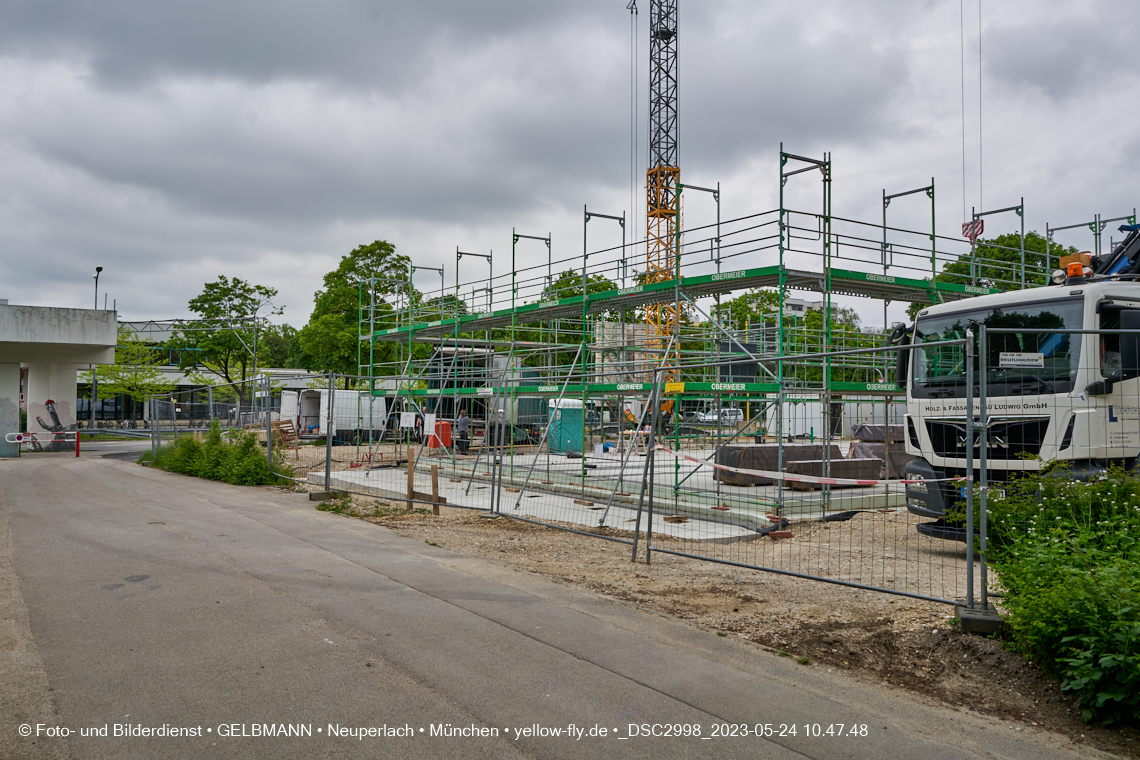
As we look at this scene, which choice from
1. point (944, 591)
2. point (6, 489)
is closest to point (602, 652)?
point (944, 591)

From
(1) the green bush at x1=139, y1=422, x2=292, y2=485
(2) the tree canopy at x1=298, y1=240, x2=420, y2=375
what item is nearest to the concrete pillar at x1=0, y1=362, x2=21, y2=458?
(1) the green bush at x1=139, y1=422, x2=292, y2=485

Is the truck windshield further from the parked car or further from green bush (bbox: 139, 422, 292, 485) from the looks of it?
green bush (bbox: 139, 422, 292, 485)

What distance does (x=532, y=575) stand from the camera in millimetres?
8125

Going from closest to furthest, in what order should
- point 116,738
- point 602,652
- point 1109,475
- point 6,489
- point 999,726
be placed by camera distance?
point 116,738 → point 999,726 → point 602,652 → point 1109,475 → point 6,489

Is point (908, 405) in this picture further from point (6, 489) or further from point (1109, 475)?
point (6, 489)

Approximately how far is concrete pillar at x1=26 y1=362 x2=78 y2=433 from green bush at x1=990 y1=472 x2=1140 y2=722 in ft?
108

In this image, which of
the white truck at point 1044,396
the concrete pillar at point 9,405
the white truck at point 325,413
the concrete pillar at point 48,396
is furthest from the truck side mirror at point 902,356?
the concrete pillar at point 48,396

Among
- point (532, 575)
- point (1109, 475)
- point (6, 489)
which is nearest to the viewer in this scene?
point (1109, 475)

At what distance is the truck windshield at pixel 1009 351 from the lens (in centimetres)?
843

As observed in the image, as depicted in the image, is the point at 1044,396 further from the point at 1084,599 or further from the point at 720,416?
the point at 720,416

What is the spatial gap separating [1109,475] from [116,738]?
25.1ft

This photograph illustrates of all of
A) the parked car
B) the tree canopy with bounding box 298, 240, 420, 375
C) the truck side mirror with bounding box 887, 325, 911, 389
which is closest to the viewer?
the truck side mirror with bounding box 887, 325, 911, 389

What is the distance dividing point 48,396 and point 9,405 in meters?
2.84

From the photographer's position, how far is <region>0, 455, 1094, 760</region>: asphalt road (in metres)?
4.02
